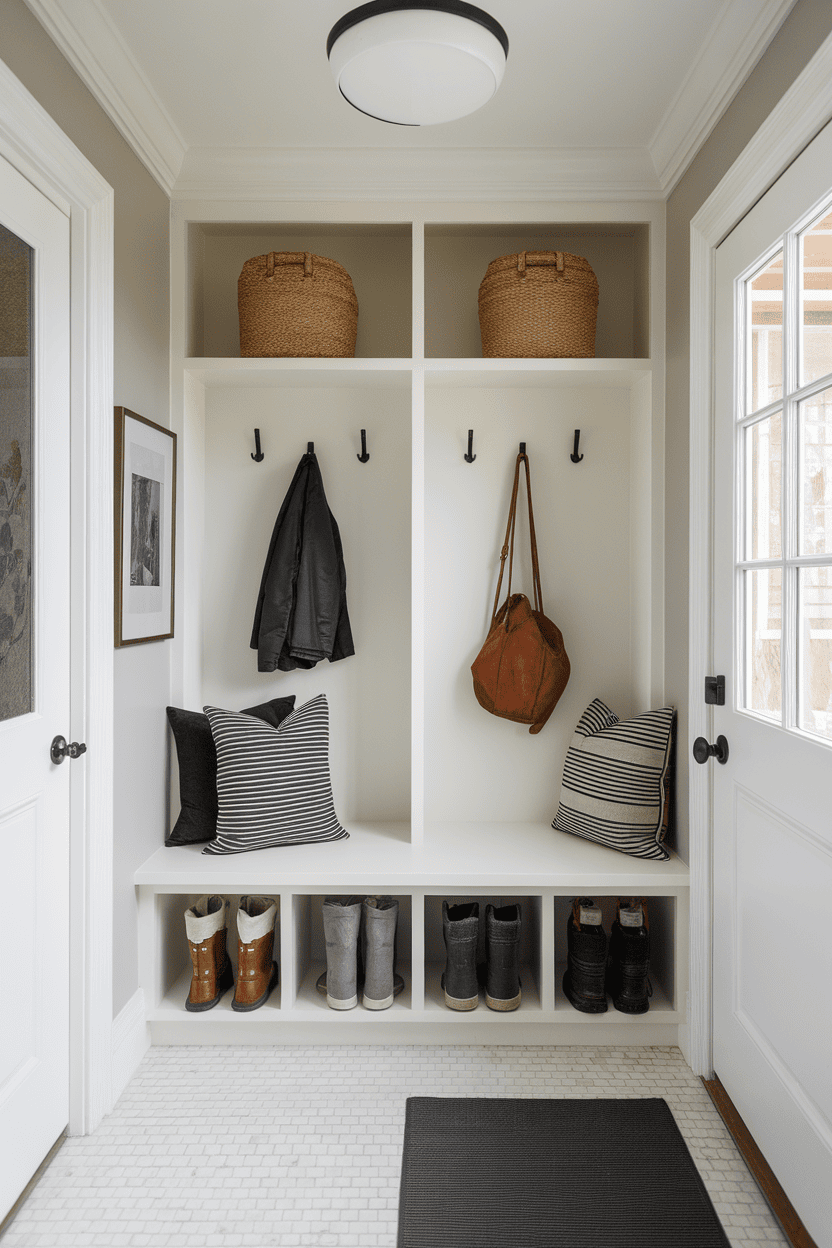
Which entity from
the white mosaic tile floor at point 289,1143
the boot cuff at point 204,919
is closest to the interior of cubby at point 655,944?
the white mosaic tile floor at point 289,1143

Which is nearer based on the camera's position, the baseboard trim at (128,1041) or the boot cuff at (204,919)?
the baseboard trim at (128,1041)

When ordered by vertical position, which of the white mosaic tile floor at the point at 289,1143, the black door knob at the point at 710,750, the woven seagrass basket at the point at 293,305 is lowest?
the white mosaic tile floor at the point at 289,1143

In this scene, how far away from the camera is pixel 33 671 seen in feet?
5.48

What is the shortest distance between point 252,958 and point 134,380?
156 cm

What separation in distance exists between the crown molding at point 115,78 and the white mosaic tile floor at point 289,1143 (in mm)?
2320

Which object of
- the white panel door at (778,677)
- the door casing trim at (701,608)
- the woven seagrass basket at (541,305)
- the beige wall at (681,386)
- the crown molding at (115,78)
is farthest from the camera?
the woven seagrass basket at (541,305)

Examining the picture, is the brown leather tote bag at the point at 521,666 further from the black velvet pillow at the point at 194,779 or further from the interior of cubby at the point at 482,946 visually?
the black velvet pillow at the point at 194,779

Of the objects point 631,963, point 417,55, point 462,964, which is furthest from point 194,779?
point 417,55

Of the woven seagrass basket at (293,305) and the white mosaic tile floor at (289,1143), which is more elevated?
the woven seagrass basket at (293,305)

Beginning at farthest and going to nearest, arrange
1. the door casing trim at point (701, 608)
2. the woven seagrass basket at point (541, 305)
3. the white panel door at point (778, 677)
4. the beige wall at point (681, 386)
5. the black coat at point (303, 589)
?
1. the black coat at point (303, 589)
2. the woven seagrass basket at point (541, 305)
3. the door casing trim at point (701, 608)
4. the beige wall at point (681, 386)
5. the white panel door at point (778, 677)

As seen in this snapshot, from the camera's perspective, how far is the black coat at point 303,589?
8.04ft

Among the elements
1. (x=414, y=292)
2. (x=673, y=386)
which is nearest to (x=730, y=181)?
(x=673, y=386)

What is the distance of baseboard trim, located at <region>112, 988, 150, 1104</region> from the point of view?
6.51ft

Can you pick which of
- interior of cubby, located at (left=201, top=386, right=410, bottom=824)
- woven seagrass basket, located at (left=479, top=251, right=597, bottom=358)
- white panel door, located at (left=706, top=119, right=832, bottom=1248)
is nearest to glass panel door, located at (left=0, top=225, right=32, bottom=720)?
interior of cubby, located at (left=201, top=386, right=410, bottom=824)
